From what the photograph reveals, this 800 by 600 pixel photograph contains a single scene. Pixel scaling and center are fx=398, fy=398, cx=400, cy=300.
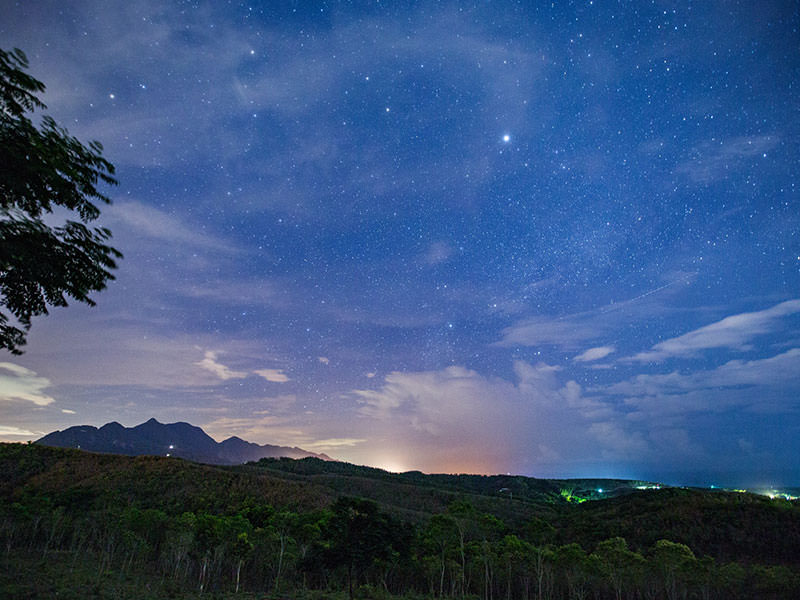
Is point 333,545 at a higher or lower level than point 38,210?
lower

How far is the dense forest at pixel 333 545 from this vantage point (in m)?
36.9

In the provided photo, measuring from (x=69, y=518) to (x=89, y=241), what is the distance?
255ft

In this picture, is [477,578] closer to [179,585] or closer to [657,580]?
[657,580]

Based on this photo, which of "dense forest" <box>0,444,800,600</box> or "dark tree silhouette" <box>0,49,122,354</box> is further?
"dense forest" <box>0,444,800,600</box>

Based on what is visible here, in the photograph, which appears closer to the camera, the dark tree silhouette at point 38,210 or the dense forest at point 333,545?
the dark tree silhouette at point 38,210

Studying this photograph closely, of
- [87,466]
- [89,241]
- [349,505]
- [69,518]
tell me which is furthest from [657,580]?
[87,466]

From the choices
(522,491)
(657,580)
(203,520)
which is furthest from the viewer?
(522,491)

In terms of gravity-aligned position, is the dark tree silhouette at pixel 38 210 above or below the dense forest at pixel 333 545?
above

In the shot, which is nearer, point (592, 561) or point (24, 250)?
point (24, 250)

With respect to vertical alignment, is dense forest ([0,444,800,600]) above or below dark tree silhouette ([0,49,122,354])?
below

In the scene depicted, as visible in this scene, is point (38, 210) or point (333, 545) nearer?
point (38, 210)

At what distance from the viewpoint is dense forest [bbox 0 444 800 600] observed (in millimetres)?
36875

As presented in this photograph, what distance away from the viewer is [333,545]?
34.0 m

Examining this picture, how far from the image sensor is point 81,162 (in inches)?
313
